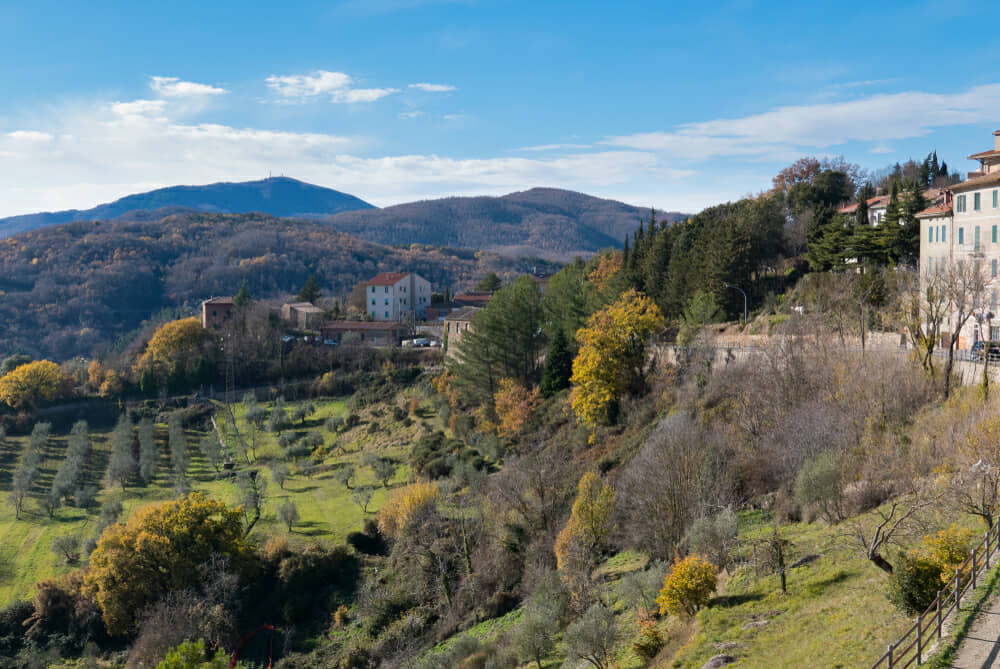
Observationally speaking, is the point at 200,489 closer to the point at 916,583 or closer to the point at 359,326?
the point at 359,326

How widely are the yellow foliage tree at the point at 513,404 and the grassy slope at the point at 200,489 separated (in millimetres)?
7681

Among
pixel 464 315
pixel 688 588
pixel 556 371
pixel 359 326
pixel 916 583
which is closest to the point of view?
pixel 916 583

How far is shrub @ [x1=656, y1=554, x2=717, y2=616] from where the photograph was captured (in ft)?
57.6

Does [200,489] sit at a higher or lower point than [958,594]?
lower

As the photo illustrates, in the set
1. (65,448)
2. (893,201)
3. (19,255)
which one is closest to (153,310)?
(19,255)

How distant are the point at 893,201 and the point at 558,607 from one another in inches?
1483

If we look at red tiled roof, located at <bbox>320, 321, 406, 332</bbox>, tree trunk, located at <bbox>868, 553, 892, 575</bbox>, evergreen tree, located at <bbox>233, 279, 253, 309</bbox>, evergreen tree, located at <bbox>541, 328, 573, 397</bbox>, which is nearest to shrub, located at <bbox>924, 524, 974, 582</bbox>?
tree trunk, located at <bbox>868, 553, 892, 575</bbox>

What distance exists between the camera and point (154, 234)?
191 metres

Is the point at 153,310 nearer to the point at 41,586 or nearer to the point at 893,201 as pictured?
the point at 41,586

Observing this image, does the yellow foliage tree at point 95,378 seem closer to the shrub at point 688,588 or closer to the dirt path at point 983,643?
the shrub at point 688,588

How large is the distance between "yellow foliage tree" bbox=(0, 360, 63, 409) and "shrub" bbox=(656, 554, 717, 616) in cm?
7337

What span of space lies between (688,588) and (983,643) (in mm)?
7236

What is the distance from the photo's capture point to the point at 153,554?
32750 mm

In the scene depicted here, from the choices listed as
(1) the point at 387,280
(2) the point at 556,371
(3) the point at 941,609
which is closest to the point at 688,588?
(3) the point at 941,609
